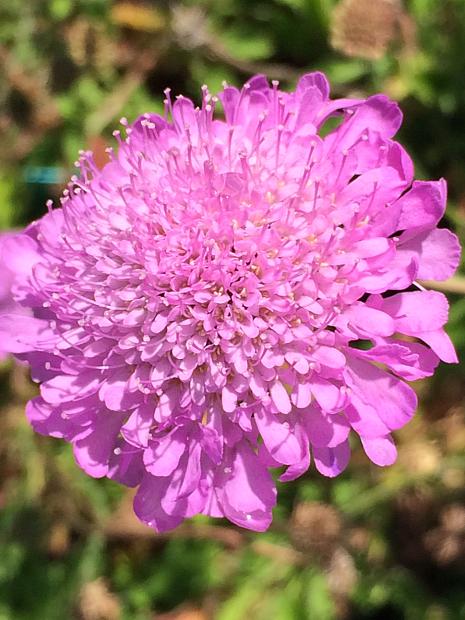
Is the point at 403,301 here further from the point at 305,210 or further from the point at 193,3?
the point at 193,3

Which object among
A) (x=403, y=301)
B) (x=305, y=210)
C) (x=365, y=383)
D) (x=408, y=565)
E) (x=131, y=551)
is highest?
(x=305, y=210)

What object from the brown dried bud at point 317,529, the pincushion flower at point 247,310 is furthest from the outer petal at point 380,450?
the brown dried bud at point 317,529

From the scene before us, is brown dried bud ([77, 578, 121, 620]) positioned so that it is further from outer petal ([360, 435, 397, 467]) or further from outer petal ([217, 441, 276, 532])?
outer petal ([360, 435, 397, 467])

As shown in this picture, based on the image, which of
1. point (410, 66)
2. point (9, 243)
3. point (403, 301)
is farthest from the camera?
point (410, 66)

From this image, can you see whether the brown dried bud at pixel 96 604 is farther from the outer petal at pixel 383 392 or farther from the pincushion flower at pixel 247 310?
the outer petal at pixel 383 392

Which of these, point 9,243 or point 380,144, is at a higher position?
point 380,144

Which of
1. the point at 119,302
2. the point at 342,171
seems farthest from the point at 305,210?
the point at 119,302
